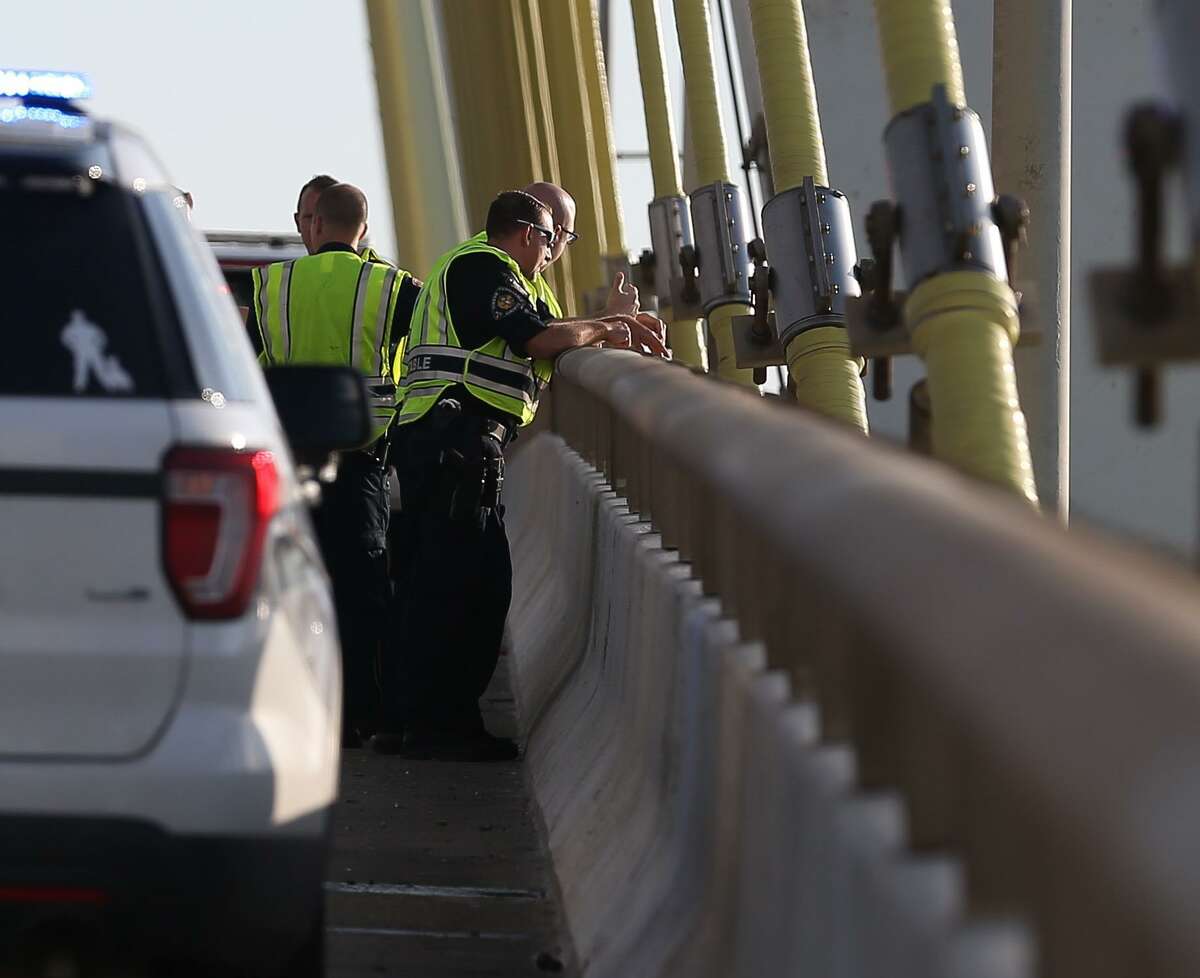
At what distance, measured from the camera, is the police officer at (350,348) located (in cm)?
1048

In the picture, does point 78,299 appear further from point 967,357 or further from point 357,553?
point 357,553

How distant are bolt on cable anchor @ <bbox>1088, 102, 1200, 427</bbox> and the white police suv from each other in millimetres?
1323

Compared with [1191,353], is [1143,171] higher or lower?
higher

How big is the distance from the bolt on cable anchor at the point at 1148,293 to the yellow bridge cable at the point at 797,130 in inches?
349

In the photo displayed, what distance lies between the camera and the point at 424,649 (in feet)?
34.0

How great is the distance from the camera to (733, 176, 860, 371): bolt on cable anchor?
41.9 feet

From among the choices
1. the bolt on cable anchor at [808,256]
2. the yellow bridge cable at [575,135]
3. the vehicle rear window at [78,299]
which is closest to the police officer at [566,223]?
the bolt on cable anchor at [808,256]

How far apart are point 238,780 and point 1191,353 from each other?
5.07ft

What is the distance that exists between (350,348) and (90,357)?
6.07 meters

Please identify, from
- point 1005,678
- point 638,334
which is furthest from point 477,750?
point 1005,678

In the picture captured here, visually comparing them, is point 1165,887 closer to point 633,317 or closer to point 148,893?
point 148,893

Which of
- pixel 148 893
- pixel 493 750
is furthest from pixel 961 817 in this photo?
pixel 493 750

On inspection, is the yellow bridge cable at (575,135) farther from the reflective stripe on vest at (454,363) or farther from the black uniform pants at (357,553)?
the reflective stripe on vest at (454,363)

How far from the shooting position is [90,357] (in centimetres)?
450
